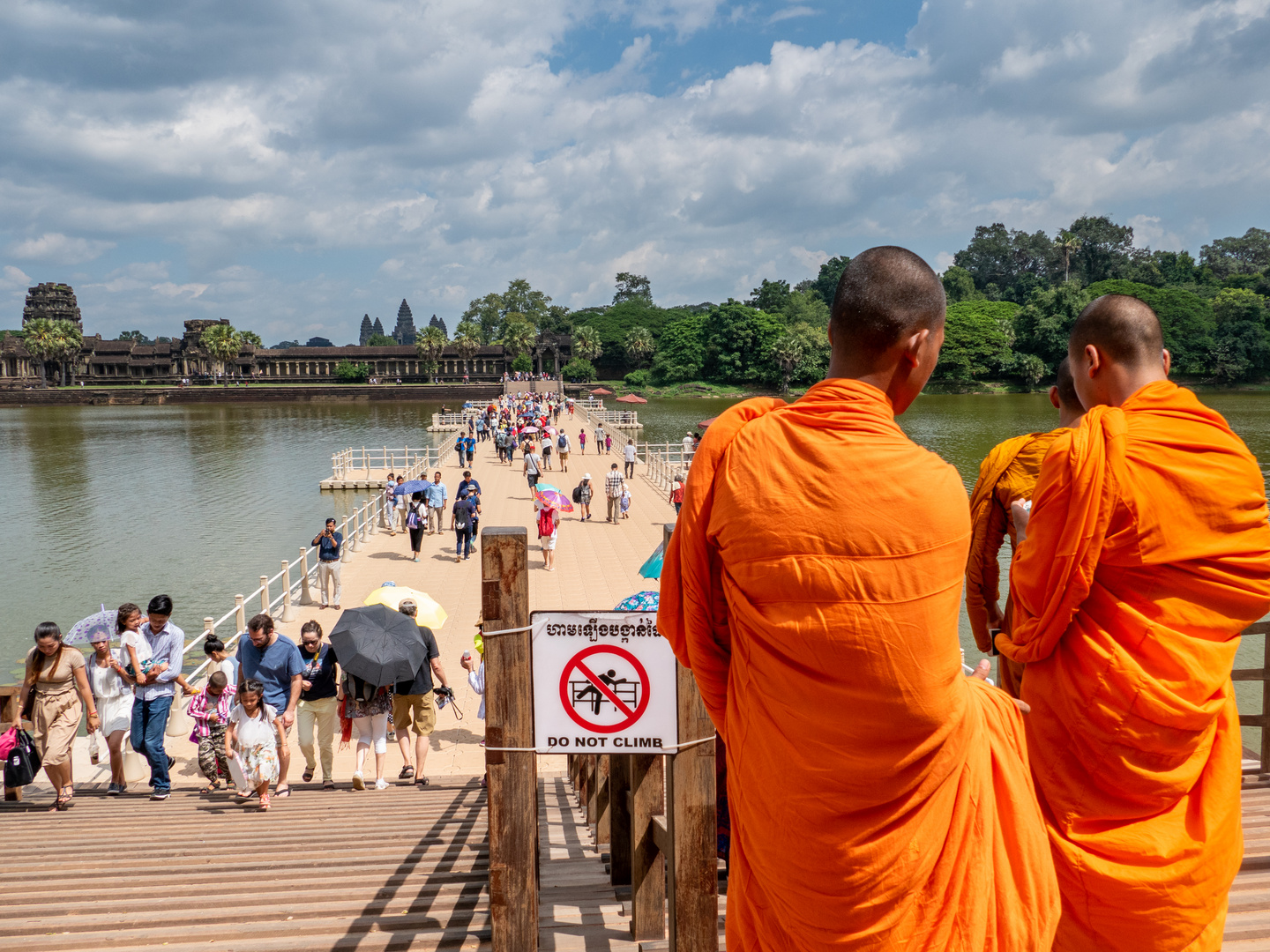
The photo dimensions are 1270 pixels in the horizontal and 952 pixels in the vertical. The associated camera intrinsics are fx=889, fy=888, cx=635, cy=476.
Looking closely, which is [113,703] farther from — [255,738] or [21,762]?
[255,738]

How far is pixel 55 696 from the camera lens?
5.97 meters

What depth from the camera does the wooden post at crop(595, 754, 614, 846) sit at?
466 centimetres

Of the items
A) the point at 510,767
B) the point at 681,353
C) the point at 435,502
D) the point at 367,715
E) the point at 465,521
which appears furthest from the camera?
the point at 681,353

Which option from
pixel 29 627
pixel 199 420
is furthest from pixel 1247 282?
pixel 29 627

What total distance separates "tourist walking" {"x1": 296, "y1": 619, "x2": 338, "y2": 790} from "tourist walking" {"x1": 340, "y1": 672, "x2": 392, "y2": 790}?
1.15ft

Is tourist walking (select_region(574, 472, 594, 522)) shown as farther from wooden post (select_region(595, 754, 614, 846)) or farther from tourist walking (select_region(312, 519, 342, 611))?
wooden post (select_region(595, 754, 614, 846))

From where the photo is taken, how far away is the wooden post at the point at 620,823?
354cm

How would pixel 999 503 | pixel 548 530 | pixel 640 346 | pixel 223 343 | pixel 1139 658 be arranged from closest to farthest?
pixel 1139 658
pixel 999 503
pixel 548 530
pixel 223 343
pixel 640 346

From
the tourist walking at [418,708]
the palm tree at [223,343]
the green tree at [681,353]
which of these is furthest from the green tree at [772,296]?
the tourist walking at [418,708]

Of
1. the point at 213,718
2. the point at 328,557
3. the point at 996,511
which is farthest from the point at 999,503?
the point at 328,557

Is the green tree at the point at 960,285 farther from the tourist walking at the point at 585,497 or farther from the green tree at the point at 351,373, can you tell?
the tourist walking at the point at 585,497

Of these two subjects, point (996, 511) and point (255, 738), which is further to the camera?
point (255, 738)

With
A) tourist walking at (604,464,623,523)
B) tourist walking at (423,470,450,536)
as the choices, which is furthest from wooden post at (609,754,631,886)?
tourist walking at (604,464,623,523)

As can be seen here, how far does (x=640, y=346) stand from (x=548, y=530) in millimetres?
84190
